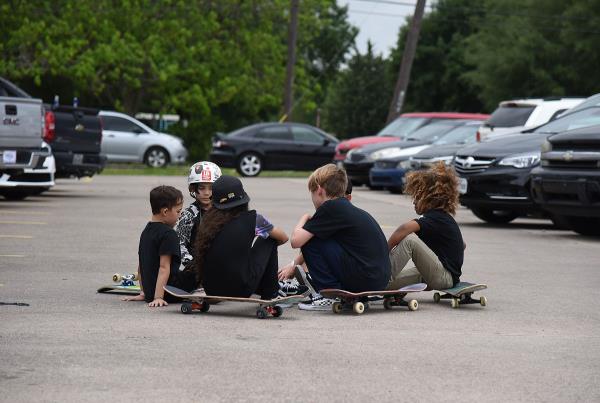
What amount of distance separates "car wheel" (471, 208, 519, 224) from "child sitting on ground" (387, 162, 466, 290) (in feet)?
29.7

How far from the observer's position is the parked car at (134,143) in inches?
1527

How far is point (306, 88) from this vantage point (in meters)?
60.7

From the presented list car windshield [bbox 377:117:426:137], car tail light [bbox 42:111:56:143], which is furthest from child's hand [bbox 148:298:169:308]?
car windshield [bbox 377:117:426:137]

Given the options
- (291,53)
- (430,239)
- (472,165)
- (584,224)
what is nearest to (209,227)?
(430,239)

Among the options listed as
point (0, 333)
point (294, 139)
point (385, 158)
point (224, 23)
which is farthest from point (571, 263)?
point (224, 23)

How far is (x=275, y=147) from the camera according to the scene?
36000 millimetres

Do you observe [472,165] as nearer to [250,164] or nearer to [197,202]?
[197,202]

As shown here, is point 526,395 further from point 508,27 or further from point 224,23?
point 508,27

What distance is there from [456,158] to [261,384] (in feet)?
41.8

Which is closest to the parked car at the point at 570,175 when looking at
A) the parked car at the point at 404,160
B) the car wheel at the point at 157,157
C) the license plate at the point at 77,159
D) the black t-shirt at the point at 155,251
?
the black t-shirt at the point at 155,251

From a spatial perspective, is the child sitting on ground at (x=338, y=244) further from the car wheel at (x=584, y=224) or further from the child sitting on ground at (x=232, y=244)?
the car wheel at (x=584, y=224)

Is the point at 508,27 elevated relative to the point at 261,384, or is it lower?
elevated

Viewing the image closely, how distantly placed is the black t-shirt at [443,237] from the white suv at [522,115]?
46.4 feet

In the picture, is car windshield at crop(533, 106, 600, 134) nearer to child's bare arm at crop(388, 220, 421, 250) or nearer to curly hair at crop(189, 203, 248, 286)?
child's bare arm at crop(388, 220, 421, 250)
